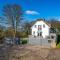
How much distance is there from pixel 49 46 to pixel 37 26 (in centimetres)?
2119

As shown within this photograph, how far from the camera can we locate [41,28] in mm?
49656

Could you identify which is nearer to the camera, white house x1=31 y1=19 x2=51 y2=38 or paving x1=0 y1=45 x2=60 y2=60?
paving x1=0 y1=45 x2=60 y2=60

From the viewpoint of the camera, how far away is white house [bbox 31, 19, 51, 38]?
159 ft

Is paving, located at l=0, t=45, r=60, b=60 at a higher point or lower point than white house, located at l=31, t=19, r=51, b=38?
lower

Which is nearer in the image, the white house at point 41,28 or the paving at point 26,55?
the paving at point 26,55

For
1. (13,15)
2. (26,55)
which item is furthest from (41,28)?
(26,55)

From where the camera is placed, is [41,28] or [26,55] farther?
[41,28]

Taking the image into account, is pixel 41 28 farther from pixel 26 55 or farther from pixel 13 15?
pixel 26 55

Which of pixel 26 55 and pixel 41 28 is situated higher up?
pixel 41 28

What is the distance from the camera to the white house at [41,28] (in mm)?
48344

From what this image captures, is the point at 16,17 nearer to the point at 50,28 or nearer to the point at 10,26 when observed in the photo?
the point at 10,26

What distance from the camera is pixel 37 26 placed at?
1972 inches

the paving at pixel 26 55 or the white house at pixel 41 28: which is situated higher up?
the white house at pixel 41 28

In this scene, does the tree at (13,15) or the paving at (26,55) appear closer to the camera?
the paving at (26,55)
